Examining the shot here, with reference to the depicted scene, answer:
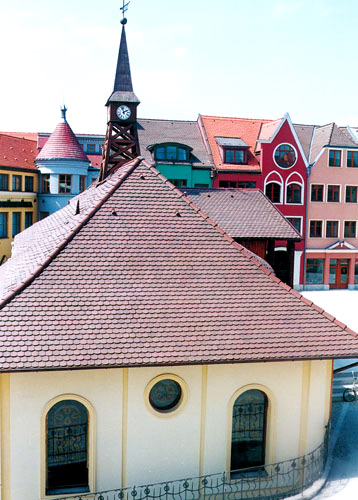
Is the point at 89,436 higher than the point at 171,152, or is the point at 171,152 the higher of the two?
the point at 171,152

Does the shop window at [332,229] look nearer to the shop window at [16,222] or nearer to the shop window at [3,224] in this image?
the shop window at [16,222]

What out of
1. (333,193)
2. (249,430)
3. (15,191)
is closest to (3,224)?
(15,191)

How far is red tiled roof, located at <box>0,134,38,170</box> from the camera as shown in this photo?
35.6 metres

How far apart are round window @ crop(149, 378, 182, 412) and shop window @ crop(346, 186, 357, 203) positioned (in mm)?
33845

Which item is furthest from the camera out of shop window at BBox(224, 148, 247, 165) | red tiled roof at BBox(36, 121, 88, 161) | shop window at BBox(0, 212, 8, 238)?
shop window at BBox(224, 148, 247, 165)

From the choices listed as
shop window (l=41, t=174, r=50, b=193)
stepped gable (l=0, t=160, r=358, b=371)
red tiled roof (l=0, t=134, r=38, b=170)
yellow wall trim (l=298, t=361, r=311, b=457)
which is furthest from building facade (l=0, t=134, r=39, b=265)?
yellow wall trim (l=298, t=361, r=311, b=457)

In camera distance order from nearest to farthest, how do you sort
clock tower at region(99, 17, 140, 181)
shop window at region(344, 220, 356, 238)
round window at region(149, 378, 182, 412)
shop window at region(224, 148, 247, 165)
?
round window at region(149, 378, 182, 412) < clock tower at region(99, 17, 140, 181) < shop window at region(224, 148, 247, 165) < shop window at region(344, 220, 356, 238)

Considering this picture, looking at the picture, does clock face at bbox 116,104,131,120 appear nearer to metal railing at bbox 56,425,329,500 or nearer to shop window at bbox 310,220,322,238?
metal railing at bbox 56,425,329,500

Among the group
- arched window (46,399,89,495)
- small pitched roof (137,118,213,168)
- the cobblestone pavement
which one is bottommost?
the cobblestone pavement

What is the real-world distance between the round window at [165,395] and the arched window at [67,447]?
1451 mm

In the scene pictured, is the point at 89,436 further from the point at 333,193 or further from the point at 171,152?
the point at 333,193

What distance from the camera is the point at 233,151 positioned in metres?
38.1

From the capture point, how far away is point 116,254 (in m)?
11.3

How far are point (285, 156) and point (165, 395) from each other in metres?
31.1
